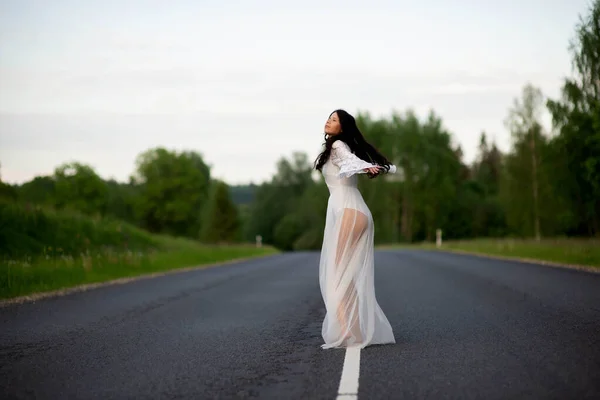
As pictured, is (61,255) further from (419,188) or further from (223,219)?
(223,219)

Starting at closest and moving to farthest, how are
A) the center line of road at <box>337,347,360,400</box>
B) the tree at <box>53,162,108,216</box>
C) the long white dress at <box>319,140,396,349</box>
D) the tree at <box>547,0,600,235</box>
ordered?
the center line of road at <box>337,347,360,400</box> < the long white dress at <box>319,140,396,349</box> < the tree at <box>547,0,600,235</box> < the tree at <box>53,162,108,216</box>

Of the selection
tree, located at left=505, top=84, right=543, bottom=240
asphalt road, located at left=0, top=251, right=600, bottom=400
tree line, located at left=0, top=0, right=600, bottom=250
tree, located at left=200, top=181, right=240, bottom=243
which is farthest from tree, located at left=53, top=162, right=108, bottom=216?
asphalt road, located at left=0, top=251, right=600, bottom=400

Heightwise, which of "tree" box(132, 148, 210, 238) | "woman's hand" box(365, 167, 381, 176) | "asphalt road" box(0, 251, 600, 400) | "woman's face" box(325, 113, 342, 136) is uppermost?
"tree" box(132, 148, 210, 238)

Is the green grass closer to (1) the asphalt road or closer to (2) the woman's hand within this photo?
(1) the asphalt road

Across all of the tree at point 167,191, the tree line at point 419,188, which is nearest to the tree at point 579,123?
the tree line at point 419,188

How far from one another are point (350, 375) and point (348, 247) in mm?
1861

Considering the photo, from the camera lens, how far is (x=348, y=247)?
714 cm

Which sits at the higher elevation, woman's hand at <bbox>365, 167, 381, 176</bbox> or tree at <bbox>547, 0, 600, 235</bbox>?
tree at <bbox>547, 0, 600, 235</bbox>

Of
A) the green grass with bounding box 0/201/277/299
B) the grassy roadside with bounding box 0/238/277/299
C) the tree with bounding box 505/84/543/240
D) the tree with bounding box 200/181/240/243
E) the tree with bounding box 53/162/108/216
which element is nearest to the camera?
the grassy roadside with bounding box 0/238/277/299

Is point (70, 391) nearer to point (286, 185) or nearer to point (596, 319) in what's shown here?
point (596, 319)

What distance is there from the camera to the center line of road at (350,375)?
4.85 meters

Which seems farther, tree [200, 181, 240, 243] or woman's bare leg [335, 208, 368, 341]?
tree [200, 181, 240, 243]

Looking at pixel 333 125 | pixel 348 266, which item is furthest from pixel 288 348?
pixel 333 125

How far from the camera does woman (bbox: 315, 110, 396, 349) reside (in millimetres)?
6922
